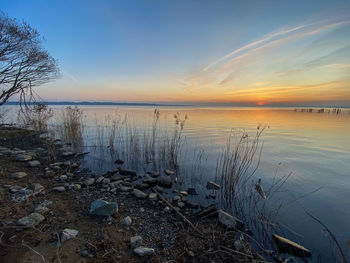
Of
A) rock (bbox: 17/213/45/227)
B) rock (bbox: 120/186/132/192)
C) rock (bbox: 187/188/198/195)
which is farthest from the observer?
rock (bbox: 187/188/198/195)

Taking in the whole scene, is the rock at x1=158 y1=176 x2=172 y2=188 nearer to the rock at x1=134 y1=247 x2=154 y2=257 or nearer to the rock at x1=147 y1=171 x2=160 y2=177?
the rock at x1=147 y1=171 x2=160 y2=177

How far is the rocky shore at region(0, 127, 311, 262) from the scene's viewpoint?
2035 millimetres

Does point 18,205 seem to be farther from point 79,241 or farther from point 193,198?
point 193,198

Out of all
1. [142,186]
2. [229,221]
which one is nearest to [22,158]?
[142,186]

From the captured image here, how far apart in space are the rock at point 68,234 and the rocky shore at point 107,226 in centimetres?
1

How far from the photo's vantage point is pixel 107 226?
8.41 ft

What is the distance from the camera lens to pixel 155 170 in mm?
5930

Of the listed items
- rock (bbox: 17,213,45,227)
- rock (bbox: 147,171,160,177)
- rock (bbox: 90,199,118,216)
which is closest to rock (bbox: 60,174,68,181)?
rock (bbox: 17,213,45,227)

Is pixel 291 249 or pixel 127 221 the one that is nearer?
pixel 291 249

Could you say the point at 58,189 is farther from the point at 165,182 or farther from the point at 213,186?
the point at 213,186

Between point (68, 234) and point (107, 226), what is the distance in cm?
56

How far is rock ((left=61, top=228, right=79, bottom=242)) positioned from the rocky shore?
1 cm

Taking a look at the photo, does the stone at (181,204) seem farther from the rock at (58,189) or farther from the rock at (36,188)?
the rock at (36,188)

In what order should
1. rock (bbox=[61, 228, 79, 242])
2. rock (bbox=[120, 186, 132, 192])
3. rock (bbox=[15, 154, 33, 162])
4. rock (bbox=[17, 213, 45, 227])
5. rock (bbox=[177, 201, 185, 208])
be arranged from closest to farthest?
rock (bbox=[61, 228, 79, 242]), rock (bbox=[17, 213, 45, 227]), rock (bbox=[177, 201, 185, 208]), rock (bbox=[120, 186, 132, 192]), rock (bbox=[15, 154, 33, 162])
